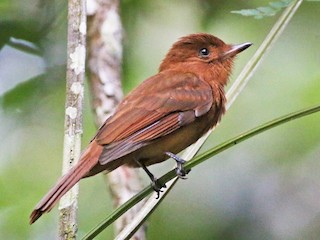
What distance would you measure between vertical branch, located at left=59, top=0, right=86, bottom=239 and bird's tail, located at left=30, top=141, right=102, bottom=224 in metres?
0.03

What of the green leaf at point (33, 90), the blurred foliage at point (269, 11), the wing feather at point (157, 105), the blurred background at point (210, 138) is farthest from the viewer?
the green leaf at point (33, 90)

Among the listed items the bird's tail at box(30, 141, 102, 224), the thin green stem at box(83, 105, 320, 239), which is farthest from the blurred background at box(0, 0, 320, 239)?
the thin green stem at box(83, 105, 320, 239)

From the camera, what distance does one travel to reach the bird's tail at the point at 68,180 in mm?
2301

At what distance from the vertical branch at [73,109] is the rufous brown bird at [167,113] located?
5 cm

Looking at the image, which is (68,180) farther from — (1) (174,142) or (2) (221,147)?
(1) (174,142)

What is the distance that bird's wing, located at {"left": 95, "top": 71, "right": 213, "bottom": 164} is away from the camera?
278 cm

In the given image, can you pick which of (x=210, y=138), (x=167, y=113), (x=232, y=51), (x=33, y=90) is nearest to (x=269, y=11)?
(x=167, y=113)

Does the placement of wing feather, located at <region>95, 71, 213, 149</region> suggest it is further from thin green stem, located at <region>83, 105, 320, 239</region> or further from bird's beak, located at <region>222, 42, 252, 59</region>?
thin green stem, located at <region>83, 105, 320, 239</region>

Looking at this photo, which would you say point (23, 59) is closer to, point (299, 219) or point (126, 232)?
point (299, 219)

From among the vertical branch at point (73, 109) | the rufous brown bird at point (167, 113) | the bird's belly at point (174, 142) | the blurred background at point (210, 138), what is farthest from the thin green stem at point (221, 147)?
the blurred background at point (210, 138)

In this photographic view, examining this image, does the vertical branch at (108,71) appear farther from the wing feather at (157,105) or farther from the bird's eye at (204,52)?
the bird's eye at (204,52)

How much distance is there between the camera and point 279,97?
12.9 ft

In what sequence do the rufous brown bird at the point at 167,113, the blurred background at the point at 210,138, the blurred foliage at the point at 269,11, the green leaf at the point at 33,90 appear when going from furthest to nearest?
1. the green leaf at the point at 33,90
2. the blurred background at the point at 210,138
3. the rufous brown bird at the point at 167,113
4. the blurred foliage at the point at 269,11

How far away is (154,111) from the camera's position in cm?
299
